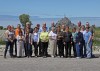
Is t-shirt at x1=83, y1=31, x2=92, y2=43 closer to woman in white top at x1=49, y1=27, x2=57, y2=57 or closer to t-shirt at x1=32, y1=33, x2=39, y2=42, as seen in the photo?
woman in white top at x1=49, y1=27, x2=57, y2=57

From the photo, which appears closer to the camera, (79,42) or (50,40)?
(79,42)

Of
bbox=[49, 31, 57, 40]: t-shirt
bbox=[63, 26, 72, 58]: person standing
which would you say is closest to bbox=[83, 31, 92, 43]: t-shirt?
bbox=[63, 26, 72, 58]: person standing

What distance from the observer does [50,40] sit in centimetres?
1881

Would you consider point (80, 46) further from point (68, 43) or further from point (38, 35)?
point (38, 35)

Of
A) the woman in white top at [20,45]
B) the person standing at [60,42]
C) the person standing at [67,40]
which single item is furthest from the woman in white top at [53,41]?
the woman in white top at [20,45]

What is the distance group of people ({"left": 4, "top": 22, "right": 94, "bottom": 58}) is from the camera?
1855 cm

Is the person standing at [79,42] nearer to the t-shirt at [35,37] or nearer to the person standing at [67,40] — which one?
the person standing at [67,40]

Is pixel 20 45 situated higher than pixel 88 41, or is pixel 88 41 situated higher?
pixel 88 41

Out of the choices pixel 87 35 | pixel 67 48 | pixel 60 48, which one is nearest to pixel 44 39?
pixel 60 48

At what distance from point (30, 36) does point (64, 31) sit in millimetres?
1752

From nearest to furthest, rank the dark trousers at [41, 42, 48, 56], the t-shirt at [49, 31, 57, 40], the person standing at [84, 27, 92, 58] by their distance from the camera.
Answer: the person standing at [84, 27, 92, 58] → the t-shirt at [49, 31, 57, 40] → the dark trousers at [41, 42, 48, 56]

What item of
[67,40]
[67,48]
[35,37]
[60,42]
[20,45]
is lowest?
[67,48]

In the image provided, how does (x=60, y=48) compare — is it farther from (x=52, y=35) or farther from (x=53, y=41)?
(x=52, y=35)

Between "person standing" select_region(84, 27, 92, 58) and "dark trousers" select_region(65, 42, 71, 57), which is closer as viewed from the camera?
"person standing" select_region(84, 27, 92, 58)
